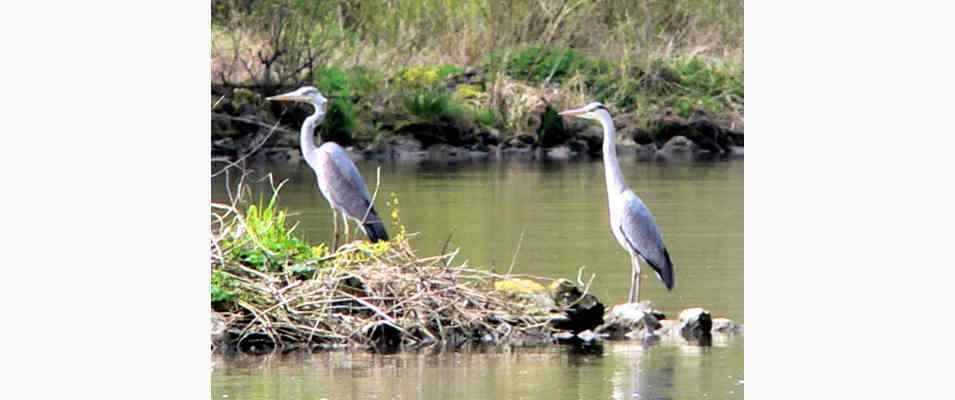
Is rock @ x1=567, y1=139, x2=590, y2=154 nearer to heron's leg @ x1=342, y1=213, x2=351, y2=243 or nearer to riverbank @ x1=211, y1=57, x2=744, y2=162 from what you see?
riverbank @ x1=211, y1=57, x2=744, y2=162

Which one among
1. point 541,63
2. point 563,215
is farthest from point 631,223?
point 541,63

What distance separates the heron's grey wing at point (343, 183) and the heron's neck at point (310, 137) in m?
0.05

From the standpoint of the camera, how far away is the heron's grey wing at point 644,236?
10.1 m

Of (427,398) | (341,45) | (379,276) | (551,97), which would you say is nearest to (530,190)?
(551,97)

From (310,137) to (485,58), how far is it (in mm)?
1168

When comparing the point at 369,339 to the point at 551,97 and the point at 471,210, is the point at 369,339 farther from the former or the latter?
the point at 551,97

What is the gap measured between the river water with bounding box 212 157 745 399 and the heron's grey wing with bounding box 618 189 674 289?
0.16 meters

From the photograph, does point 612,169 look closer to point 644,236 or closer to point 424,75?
point 644,236

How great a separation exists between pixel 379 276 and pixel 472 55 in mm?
2305


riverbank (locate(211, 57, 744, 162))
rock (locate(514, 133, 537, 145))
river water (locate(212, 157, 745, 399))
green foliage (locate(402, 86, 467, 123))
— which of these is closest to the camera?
river water (locate(212, 157, 745, 399))

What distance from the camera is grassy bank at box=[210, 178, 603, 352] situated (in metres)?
9.41

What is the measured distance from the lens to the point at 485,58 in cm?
1154

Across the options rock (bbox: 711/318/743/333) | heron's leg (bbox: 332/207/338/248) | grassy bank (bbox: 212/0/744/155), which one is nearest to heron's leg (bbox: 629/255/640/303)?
rock (bbox: 711/318/743/333)

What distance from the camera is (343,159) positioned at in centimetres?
1095
